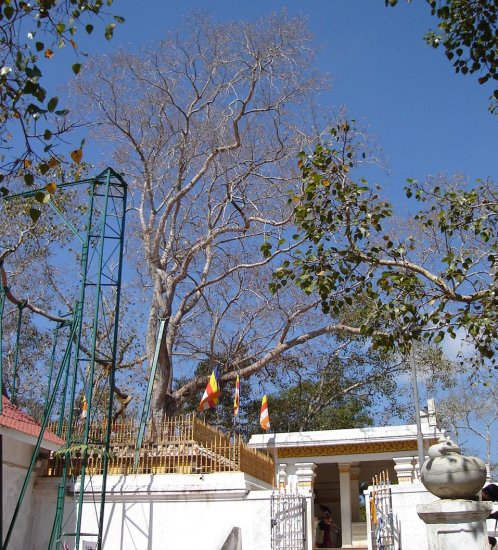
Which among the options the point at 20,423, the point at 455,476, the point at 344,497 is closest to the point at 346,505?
the point at 344,497

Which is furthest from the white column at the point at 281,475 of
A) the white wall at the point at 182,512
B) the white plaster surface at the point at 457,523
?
the white plaster surface at the point at 457,523

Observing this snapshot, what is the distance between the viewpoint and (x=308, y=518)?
10734 millimetres

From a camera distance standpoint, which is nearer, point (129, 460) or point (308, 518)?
point (308, 518)

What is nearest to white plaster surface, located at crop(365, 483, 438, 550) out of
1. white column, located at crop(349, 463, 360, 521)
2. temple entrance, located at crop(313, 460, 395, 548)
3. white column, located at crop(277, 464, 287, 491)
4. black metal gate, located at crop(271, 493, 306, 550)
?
black metal gate, located at crop(271, 493, 306, 550)

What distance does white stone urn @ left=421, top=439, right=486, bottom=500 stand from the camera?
6.09m

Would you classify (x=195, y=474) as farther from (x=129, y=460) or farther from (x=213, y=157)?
(x=213, y=157)

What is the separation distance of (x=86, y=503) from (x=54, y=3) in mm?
9313

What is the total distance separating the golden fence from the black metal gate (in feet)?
3.88

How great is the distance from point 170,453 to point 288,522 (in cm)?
255

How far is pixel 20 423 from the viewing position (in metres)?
11.9

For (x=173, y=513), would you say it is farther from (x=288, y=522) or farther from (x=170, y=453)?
(x=288, y=522)

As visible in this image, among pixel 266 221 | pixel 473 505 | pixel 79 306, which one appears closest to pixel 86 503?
pixel 79 306

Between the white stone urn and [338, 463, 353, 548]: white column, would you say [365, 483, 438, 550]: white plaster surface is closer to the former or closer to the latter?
the white stone urn

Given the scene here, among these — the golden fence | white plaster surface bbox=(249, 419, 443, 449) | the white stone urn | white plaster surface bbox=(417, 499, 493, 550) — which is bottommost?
white plaster surface bbox=(417, 499, 493, 550)
